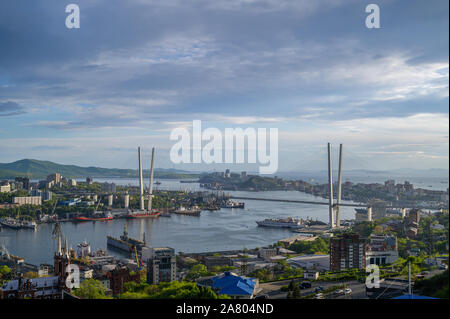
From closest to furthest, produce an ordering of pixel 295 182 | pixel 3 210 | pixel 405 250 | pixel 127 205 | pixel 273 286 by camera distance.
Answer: pixel 273 286 < pixel 405 250 < pixel 3 210 < pixel 127 205 < pixel 295 182

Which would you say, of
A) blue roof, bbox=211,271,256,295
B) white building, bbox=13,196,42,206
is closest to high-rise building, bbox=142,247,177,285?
blue roof, bbox=211,271,256,295

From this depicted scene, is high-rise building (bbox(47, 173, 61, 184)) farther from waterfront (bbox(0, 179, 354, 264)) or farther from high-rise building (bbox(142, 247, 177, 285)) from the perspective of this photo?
high-rise building (bbox(142, 247, 177, 285))

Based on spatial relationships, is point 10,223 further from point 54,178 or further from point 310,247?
point 310,247

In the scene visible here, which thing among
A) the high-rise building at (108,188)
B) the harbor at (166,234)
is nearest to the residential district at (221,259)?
the harbor at (166,234)

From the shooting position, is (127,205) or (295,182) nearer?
(127,205)

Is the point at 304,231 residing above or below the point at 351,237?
below

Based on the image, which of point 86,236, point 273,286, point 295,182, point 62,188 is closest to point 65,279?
point 273,286

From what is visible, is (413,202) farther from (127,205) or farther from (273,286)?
(127,205)
